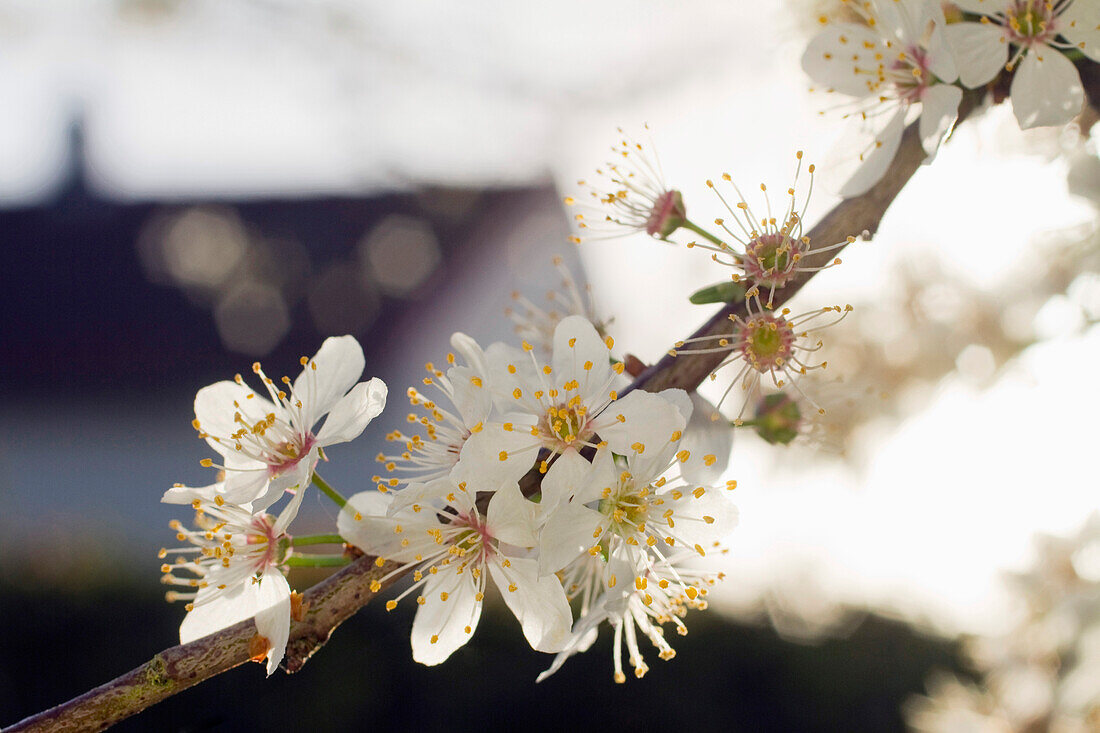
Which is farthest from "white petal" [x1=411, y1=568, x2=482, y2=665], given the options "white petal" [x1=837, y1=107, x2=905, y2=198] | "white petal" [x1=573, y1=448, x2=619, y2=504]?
"white petal" [x1=837, y1=107, x2=905, y2=198]

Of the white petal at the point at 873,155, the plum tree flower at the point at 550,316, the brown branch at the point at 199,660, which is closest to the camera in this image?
the brown branch at the point at 199,660

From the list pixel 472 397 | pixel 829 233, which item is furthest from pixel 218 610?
pixel 829 233

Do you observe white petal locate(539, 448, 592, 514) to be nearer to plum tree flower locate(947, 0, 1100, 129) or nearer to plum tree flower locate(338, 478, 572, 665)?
plum tree flower locate(338, 478, 572, 665)

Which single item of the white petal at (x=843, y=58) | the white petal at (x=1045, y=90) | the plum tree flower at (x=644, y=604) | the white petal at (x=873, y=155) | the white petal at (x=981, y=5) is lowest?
the plum tree flower at (x=644, y=604)

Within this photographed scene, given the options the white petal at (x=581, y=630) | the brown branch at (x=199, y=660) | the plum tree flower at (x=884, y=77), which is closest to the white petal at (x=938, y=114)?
Result: the plum tree flower at (x=884, y=77)

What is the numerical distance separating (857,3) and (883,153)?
0.42 metres

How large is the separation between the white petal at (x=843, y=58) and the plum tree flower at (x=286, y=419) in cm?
70

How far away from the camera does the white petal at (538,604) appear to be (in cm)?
83

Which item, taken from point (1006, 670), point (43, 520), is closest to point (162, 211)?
point (43, 520)

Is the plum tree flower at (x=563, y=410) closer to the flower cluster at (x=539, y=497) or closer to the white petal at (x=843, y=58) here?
the flower cluster at (x=539, y=497)

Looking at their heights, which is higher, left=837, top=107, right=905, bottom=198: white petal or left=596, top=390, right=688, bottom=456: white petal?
left=837, top=107, right=905, bottom=198: white petal

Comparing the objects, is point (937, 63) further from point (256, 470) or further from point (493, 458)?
point (256, 470)

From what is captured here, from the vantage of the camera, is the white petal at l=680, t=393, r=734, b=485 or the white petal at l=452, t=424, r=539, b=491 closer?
the white petal at l=452, t=424, r=539, b=491

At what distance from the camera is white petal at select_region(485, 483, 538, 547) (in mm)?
775
